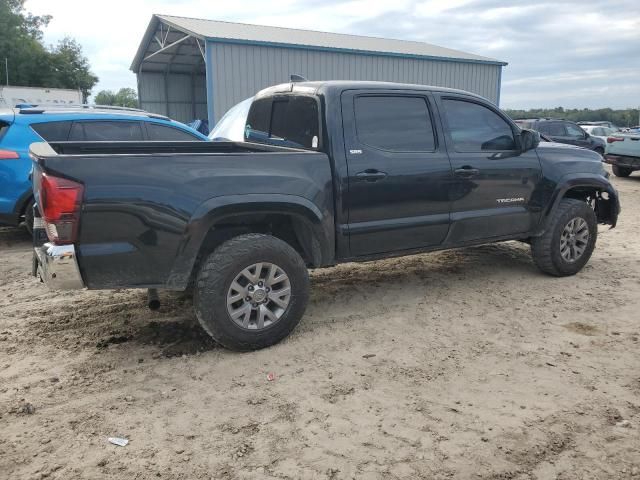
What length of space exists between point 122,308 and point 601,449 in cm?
371

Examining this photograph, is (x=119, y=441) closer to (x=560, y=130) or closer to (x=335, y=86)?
(x=335, y=86)

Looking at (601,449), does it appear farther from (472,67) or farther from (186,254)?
(472,67)

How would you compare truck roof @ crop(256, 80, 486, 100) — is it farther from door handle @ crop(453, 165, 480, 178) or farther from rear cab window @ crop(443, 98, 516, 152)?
door handle @ crop(453, 165, 480, 178)

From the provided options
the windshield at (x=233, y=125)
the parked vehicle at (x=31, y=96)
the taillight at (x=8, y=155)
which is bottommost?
the taillight at (x=8, y=155)

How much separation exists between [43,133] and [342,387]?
16.8ft

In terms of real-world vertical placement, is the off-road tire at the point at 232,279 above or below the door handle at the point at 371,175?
below

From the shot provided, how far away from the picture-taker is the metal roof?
606 inches

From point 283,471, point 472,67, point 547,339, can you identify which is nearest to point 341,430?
point 283,471

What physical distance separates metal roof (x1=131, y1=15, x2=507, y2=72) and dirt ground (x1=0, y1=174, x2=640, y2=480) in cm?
1179

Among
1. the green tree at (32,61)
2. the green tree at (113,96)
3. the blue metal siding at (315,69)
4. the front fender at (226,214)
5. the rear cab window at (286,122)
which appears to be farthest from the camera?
the green tree at (113,96)

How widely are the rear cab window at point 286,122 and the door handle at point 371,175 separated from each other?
1.35 feet

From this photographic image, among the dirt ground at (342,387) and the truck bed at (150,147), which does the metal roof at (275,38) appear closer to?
the truck bed at (150,147)

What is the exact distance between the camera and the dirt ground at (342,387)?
105 inches

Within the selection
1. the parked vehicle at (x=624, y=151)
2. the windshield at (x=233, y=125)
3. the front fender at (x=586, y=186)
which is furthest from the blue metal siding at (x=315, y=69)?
the front fender at (x=586, y=186)
